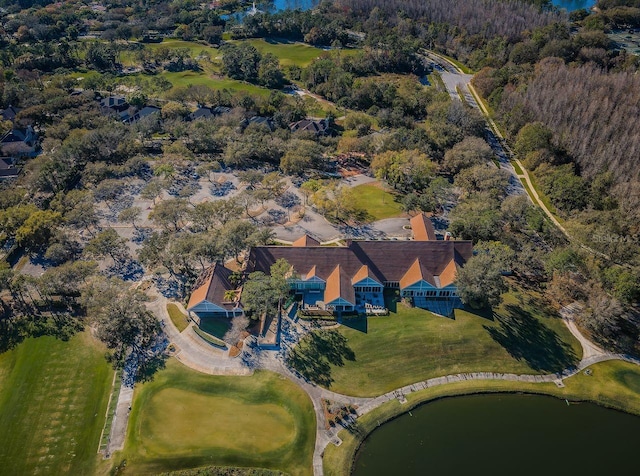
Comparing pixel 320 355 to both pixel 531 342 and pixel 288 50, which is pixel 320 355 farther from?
pixel 288 50

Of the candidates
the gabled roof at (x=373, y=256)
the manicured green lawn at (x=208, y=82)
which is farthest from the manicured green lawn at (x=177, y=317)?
the manicured green lawn at (x=208, y=82)

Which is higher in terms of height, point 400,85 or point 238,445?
point 400,85

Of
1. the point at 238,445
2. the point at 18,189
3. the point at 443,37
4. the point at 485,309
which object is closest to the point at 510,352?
the point at 485,309

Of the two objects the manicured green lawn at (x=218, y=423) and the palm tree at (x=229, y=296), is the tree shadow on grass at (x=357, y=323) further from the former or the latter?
the palm tree at (x=229, y=296)

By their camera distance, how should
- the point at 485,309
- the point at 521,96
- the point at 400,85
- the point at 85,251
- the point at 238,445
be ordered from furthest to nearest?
the point at 400,85 < the point at 521,96 < the point at 85,251 < the point at 485,309 < the point at 238,445

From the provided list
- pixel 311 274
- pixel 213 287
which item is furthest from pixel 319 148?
pixel 213 287

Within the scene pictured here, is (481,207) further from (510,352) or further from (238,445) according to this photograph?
(238,445)
